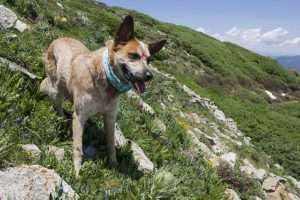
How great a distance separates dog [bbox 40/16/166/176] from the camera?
6520 millimetres

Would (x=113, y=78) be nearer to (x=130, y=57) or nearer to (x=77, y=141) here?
(x=130, y=57)

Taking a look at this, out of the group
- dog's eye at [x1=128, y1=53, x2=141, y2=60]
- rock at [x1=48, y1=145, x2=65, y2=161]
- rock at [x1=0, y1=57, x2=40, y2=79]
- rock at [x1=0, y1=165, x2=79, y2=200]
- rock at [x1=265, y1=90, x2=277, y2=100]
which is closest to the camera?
rock at [x1=0, y1=165, x2=79, y2=200]

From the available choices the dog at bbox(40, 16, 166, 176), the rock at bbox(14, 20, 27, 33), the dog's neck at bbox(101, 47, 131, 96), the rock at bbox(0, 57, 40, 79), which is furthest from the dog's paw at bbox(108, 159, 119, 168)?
the rock at bbox(14, 20, 27, 33)

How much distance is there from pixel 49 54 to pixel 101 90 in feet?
7.09

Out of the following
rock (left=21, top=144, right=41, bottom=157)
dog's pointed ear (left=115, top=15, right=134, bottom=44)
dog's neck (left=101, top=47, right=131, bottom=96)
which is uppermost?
dog's pointed ear (left=115, top=15, right=134, bottom=44)

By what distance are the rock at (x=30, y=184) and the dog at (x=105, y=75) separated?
150cm

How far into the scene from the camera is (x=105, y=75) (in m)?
6.87

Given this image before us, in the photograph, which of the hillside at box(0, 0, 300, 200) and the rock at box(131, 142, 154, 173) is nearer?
the hillside at box(0, 0, 300, 200)

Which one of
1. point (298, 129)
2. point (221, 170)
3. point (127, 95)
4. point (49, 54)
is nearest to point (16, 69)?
point (49, 54)

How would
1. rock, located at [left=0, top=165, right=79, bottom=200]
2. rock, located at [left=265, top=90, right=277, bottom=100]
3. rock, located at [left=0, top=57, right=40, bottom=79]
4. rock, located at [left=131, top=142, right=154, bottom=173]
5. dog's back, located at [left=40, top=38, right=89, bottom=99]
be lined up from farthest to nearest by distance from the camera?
rock, located at [left=265, top=90, right=277, bottom=100] → rock, located at [left=0, top=57, right=40, bottom=79] → rock, located at [left=131, top=142, right=154, bottom=173] → dog's back, located at [left=40, top=38, right=89, bottom=99] → rock, located at [left=0, top=165, right=79, bottom=200]

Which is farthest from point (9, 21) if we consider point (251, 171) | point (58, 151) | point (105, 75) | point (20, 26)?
A: point (251, 171)

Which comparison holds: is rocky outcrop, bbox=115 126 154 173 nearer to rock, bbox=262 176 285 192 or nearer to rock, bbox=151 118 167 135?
rock, bbox=151 118 167 135

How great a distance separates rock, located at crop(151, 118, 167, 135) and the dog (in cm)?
365

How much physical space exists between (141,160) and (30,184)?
3729 mm
